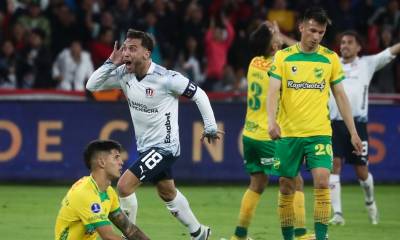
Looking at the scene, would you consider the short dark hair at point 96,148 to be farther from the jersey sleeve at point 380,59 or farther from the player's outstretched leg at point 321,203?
the jersey sleeve at point 380,59

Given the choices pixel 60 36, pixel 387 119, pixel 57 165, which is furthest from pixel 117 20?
pixel 387 119

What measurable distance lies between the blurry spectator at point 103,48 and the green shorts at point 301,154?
32.4 ft

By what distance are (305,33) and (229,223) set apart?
352 cm

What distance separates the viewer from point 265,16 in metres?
22.4

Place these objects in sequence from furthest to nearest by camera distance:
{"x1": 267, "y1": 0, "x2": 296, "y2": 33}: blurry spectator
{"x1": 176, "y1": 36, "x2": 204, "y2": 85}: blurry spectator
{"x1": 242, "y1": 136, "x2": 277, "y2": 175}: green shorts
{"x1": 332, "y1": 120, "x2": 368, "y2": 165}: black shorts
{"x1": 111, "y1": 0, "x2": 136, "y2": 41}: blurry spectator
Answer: {"x1": 267, "y1": 0, "x2": 296, "y2": 33}: blurry spectator
{"x1": 111, "y1": 0, "x2": 136, "y2": 41}: blurry spectator
{"x1": 176, "y1": 36, "x2": 204, "y2": 85}: blurry spectator
{"x1": 332, "y1": 120, "x2": 368, "y2": 165}: black shorts
{"x1": 242, "y1": 136, "x2": 277, "y2": 175}: green shorts

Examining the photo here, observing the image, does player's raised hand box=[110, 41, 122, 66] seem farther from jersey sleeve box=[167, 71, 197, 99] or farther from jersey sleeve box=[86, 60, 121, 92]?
jersey sleeve box=[167, 71, 197, 99]

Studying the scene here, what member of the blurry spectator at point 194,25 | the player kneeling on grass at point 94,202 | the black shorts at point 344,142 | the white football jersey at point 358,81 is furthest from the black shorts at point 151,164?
the blurry spectator at point 194,25

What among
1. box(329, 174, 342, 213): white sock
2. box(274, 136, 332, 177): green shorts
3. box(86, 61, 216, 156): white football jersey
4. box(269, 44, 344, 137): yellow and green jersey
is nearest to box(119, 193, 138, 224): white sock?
box(86, 61, 216, 156): white football jersey

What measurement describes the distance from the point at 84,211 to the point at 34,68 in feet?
37.1

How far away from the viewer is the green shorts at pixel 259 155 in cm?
1196

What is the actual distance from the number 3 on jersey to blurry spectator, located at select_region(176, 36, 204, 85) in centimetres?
863

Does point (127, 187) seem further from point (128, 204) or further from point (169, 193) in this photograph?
point (169, 193)

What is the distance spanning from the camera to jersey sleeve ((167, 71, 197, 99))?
11.1m

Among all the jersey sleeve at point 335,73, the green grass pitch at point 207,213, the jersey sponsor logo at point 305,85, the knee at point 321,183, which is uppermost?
the jersey sleeve at point 335,73
